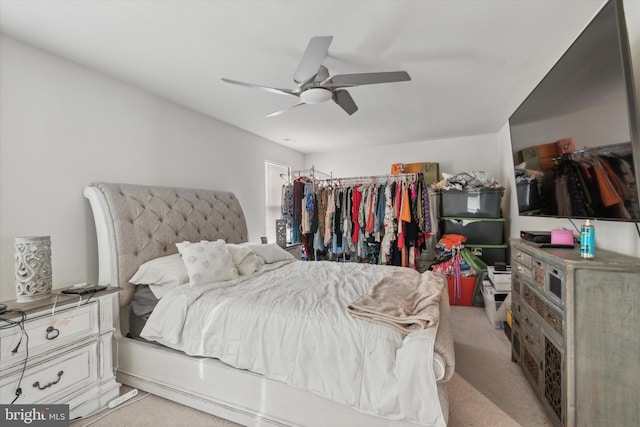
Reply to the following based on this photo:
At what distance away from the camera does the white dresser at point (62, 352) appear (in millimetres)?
1332

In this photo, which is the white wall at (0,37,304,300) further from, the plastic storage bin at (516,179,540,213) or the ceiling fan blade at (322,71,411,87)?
the plastic storage bin at (516,179,540,213)

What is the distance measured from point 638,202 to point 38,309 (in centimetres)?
281

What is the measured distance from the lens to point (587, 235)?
1.32 meters

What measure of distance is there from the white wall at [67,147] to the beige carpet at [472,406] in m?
1.00

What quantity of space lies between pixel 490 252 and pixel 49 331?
4429 millimetres

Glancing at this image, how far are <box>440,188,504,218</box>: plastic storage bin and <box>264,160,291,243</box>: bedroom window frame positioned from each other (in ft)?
8.39

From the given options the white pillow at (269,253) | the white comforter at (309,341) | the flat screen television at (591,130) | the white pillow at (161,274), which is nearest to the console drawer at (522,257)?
the flat screen television at (591,130)

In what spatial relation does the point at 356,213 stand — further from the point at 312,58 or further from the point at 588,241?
the point at 588,241

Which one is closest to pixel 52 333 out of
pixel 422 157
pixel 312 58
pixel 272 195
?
pixel 312 58

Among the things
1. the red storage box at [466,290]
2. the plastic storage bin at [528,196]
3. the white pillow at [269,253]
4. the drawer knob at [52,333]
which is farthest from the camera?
the red storage box at [466,290]

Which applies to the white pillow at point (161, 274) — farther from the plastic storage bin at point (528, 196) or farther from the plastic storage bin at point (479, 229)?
the plastic storage bin at point (479, 229)

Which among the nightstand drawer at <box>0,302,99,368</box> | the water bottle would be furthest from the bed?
the water bottle

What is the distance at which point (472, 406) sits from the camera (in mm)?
1680

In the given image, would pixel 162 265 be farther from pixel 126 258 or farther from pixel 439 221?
pixel 439 221
